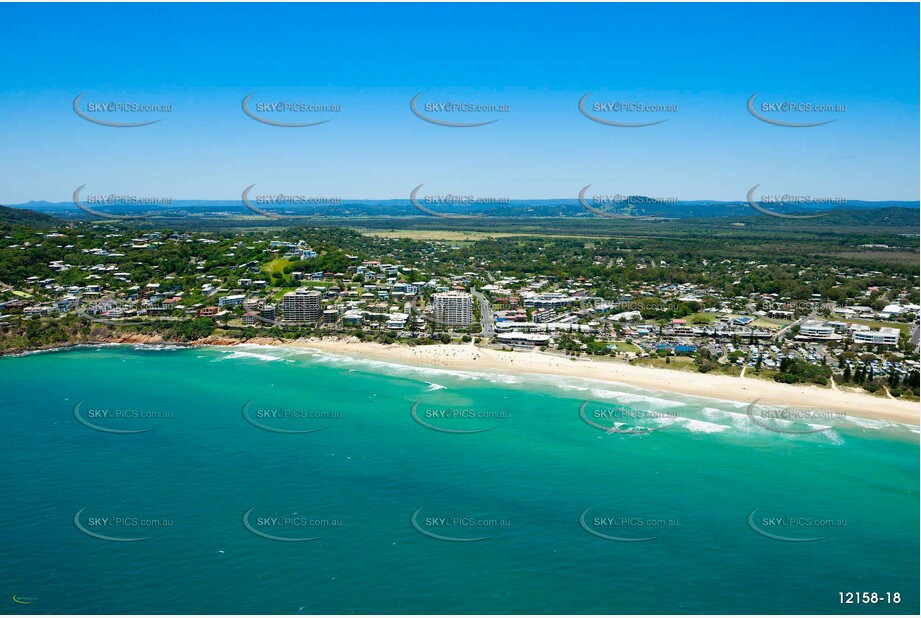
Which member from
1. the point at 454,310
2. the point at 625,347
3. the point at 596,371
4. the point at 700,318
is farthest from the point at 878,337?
the point at 454,310

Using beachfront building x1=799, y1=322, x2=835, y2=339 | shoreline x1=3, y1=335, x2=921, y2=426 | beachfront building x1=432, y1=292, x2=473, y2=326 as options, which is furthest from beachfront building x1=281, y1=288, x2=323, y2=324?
beachfront building x1=799, y1=322, x2=835, y2=339

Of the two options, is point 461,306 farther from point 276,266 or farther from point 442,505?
point 442,505

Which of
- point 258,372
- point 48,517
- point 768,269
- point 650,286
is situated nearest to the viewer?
point 48,517

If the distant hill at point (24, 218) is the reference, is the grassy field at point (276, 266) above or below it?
below

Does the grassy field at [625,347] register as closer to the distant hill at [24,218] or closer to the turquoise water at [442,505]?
the turquoise water at [442,505]

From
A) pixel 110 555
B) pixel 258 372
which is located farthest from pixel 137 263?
pixel 110 555

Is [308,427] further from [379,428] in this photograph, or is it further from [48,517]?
[48,517]

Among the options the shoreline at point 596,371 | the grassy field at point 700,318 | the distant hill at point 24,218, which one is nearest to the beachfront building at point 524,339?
the shoreline at point 596,371
